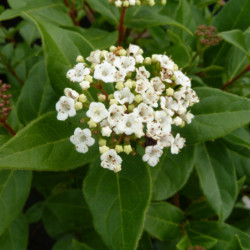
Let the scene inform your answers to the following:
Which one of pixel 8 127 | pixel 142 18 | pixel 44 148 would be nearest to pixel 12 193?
pixel 8 127

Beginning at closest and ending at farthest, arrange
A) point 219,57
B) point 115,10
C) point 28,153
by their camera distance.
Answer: point 28,153, point 115,10, point 219,57

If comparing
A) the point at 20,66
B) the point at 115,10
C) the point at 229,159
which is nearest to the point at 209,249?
the point at 229,159

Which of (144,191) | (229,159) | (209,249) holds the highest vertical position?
(144,191)

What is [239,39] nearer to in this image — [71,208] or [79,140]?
[79,140]

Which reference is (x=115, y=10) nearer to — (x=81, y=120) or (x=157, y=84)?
(x=157, y=84)

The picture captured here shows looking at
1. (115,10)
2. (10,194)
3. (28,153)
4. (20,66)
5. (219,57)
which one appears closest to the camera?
(28,153)

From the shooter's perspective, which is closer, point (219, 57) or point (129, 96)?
point (129, 96)
